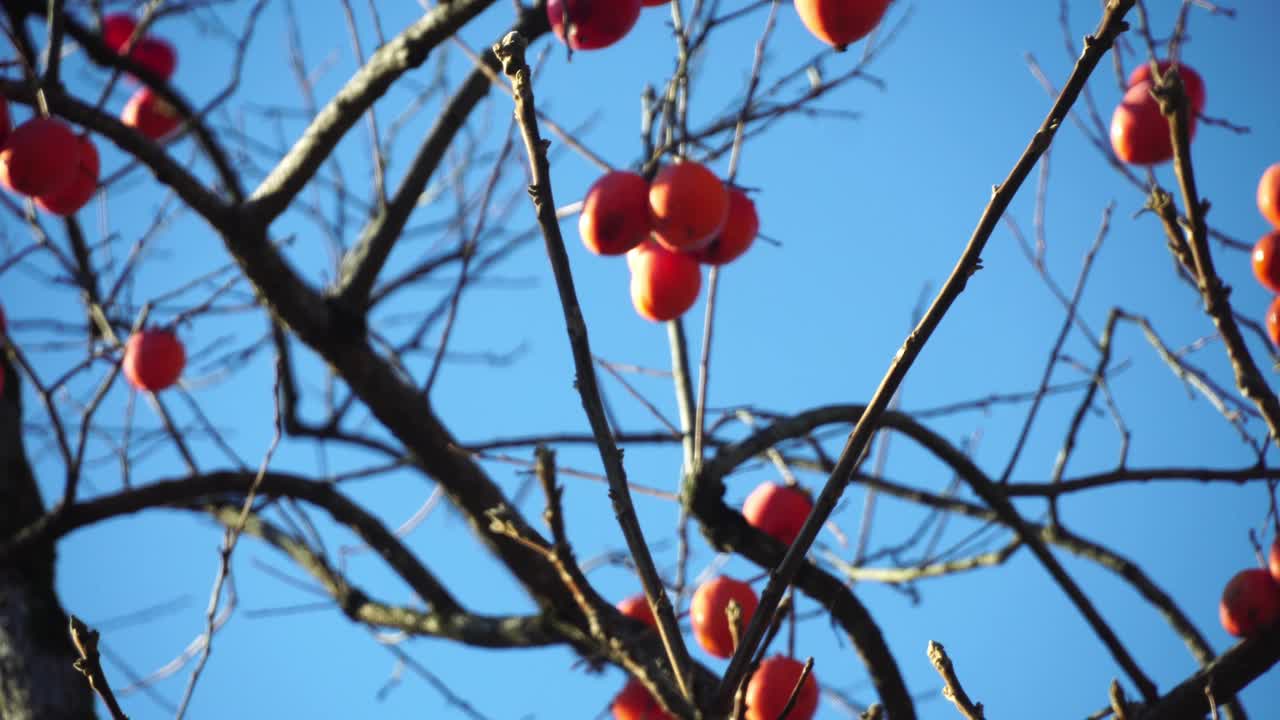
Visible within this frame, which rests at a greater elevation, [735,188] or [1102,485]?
[735,188]

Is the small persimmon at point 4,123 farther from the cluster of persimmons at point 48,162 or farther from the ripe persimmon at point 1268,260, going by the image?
the ripe persimmon at point 1268,260

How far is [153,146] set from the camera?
6.56ft

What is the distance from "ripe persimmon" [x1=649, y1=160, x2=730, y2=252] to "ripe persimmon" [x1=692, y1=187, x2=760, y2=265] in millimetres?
119

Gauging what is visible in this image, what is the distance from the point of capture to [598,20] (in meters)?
1.93

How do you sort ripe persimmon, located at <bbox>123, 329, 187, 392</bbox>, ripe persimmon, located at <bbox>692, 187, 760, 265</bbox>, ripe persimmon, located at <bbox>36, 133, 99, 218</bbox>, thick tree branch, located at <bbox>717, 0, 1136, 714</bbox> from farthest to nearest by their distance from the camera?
ripe persimmon, located at <bbox>123, 329, 187, 392</bbox> < ripe persimmon, located at <bbox>36, 133, 99, 218</bbox> < ripe persimmon, located at <bbox>692, 187, 760, 265</bbox> < thick tree branch, located at <bbox>717, 0, 1136, 714</bbox>

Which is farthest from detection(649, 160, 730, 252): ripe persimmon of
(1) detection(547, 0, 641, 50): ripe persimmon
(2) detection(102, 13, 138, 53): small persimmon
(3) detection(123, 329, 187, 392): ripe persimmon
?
(2) detection(102, 13, 138, 53): small persimmon

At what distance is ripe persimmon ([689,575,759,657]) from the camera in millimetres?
2109

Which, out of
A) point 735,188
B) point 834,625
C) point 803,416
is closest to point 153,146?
point 735,188

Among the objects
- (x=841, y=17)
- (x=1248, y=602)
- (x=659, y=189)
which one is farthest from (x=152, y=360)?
(x=1248, y=602)

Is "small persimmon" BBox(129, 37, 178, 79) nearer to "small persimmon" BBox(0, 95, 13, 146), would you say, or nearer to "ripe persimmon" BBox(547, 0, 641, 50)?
"small persimmon" BBox(0, 95, 13, 146)

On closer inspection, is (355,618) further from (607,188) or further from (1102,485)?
(1102,485)

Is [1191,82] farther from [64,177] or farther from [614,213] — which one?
[64,177]

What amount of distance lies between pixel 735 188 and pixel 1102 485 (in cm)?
102

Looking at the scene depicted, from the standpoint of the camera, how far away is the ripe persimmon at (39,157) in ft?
6.92
